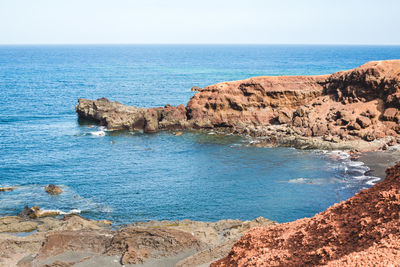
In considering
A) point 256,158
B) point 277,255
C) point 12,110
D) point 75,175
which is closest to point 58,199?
point 75,175

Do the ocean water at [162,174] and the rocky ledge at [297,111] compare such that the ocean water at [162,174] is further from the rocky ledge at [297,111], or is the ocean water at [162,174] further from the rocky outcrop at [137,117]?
the rocky ledge at [297,111]

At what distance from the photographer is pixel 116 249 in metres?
28.7

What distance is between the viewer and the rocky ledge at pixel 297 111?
219ft

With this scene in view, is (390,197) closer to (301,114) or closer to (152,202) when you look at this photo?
(152,202)

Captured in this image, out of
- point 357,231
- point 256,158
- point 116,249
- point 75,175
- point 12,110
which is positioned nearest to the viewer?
point 357,231

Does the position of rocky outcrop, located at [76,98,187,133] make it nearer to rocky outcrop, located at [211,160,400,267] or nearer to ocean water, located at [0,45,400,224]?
ocean water, located at [0,45,400,224]

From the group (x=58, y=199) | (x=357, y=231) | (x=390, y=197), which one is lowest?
(x=58, y=199)

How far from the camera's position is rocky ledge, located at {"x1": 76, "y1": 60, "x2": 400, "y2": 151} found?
66.6 meters

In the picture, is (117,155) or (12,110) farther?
(12,110)

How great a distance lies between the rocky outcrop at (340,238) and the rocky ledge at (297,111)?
49117 mm

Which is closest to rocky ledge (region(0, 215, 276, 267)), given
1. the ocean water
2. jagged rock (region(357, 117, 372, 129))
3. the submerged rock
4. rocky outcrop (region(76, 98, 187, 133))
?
the submerged rock

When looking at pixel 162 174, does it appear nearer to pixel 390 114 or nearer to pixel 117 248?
pixel 117 248

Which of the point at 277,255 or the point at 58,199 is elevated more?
the point at 277,255

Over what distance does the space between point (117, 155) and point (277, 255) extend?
5079cm
